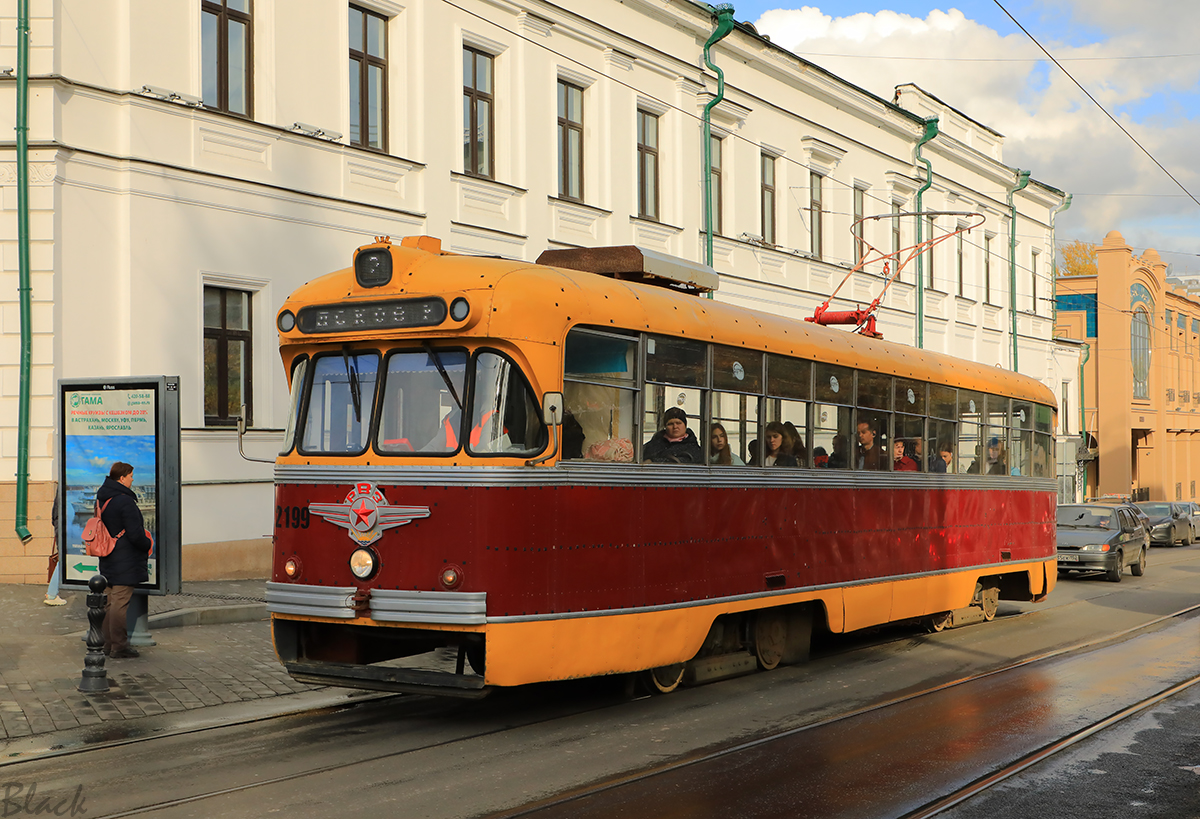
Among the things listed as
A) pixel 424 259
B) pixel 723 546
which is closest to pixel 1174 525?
pixel 723 546

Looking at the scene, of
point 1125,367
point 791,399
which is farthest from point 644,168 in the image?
point 1125,367

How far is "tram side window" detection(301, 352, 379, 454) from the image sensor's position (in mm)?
8453

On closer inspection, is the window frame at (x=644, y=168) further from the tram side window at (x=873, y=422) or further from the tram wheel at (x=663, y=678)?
the tram wheel at (x=663, y=678)

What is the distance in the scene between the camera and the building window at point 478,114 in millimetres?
20328

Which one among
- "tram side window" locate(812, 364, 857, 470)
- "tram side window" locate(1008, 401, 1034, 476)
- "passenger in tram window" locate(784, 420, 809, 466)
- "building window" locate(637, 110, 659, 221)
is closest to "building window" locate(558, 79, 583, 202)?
"building window" locate(637, 110, 659, 221)

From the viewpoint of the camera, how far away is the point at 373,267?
852cm

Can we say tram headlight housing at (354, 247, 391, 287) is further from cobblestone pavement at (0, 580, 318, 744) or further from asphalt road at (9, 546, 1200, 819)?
cobblestone pavement at (0, 580, 318, 744)

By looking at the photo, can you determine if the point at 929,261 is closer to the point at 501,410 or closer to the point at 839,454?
the point at 839,454

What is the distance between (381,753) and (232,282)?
1021 centimetres

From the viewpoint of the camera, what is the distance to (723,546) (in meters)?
9.61

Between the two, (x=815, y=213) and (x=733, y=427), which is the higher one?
(x=815, y=213)

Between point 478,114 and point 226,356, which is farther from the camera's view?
point 478,114

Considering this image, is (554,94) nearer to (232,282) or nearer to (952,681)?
(232,282)

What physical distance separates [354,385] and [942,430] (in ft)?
23.8
